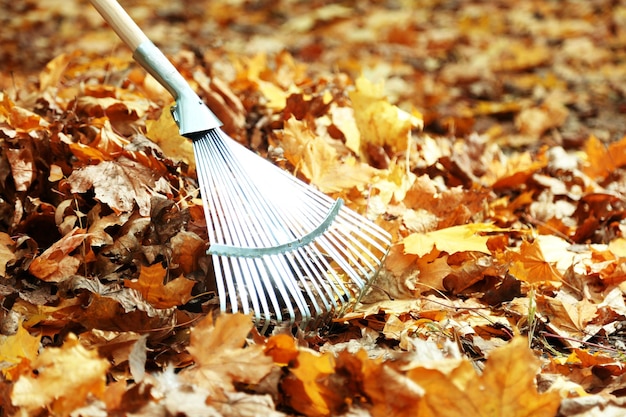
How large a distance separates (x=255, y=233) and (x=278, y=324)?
25 cm

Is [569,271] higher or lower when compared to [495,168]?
lower

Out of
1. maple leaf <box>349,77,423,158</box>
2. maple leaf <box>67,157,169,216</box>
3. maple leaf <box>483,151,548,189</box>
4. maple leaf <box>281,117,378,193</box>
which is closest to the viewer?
maple leaf <box>67,157,169,216</box>

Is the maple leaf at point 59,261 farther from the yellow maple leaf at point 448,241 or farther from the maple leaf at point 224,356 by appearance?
the yellow maple leaf at point 448,241

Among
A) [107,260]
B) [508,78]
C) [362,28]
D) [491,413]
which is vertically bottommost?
[491,413]

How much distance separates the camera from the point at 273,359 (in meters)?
1.33

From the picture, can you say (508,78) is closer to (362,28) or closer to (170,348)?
(362,28)

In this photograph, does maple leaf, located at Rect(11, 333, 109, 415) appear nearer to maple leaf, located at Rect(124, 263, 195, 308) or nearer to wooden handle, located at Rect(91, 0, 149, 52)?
maple leaf, located at Rect(124, 263, 195, 308)

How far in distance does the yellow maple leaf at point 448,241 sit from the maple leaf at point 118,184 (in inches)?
26.2

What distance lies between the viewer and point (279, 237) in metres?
1.62

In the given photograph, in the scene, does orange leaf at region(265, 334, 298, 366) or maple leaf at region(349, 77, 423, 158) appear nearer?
orange leaf at region(265, 334, 298, 366)

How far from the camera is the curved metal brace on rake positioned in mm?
1500

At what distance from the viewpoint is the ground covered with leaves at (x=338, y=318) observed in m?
1.20

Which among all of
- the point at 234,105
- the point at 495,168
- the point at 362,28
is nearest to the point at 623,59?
the point at 362,28

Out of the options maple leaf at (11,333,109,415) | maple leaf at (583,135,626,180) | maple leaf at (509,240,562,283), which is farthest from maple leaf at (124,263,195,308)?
maple leaf at (583,135,626,180)
